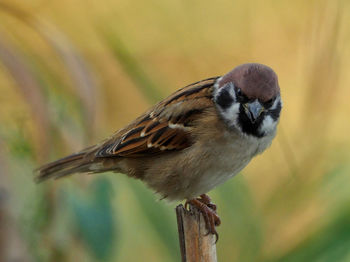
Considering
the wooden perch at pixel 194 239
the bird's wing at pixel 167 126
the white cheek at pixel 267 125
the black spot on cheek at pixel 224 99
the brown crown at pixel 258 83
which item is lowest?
the wooden perch at pixel 194 239

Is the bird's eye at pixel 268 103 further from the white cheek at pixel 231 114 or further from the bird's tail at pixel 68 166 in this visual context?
the bird's tail at pixel 68 166

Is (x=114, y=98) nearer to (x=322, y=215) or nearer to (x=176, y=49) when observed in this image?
(x=176, y=49)

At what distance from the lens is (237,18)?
11.9ft

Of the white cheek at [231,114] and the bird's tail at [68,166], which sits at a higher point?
the bird's tail at [68,166]

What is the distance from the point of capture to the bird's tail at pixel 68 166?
2439 millimetres

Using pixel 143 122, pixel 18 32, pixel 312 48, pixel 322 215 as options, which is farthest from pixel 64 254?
pixel 18 32

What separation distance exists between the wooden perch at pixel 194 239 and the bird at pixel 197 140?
0.12m

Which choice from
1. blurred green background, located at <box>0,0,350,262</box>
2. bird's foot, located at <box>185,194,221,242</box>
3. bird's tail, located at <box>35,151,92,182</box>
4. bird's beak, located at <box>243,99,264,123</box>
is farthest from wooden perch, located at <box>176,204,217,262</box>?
bird's tail, located at <box>35,151,92,182</box>

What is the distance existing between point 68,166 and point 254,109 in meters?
0.84

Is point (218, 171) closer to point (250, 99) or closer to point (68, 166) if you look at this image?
point (250, 99)

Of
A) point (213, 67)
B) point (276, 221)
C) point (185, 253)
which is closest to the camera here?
point (185, 253)

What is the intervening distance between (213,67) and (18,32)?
1075mm

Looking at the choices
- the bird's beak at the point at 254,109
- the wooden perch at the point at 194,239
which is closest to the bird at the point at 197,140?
the bird's beak at the point at 254,109

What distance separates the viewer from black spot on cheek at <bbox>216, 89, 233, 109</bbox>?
7.34 ft
